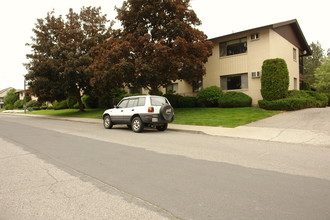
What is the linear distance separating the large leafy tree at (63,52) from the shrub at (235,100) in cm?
1384

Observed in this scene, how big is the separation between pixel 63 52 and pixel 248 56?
61.6 ft

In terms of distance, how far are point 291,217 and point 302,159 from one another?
3.56 meters

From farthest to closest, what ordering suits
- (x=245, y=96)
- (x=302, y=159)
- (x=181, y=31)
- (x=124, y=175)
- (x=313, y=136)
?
(x=245, y=96) < (x=181, y=31) < (x=313, y=136) < (x=302, y=159) < (x=124, y=175)

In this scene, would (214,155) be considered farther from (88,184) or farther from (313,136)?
(313,136)

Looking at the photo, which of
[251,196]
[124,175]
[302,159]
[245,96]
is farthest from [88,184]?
[245,96]

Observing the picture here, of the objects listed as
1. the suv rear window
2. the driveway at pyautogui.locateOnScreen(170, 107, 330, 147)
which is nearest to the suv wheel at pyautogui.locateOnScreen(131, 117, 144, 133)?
the suv rear window

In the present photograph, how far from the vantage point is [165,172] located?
4.82m

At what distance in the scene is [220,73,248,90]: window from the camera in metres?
→ 20.5

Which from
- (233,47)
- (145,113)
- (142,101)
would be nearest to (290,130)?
(145,113)

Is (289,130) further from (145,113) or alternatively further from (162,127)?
(145,113)

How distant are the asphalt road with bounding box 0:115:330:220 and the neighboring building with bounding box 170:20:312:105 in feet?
44.6

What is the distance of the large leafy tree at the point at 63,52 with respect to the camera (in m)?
24.9

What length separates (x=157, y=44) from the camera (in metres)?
15.6

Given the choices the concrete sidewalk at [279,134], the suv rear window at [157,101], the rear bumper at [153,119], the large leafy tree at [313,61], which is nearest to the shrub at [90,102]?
the suv rear window at [157,101]
